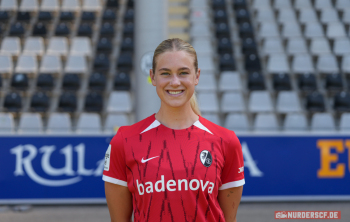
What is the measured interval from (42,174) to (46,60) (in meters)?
4.52

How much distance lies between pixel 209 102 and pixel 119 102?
1.80m

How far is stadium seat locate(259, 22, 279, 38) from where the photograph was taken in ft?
33.7

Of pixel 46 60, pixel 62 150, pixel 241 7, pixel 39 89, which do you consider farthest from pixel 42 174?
pixel 241 7

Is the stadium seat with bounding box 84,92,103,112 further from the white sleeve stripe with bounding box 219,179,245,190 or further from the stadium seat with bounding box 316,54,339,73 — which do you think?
the white sleeve stripe with bounding box 219,179,245,190

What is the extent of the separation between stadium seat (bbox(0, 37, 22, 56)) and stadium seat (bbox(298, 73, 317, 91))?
652 centimetres

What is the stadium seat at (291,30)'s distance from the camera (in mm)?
10171

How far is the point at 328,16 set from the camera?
35.2 ft

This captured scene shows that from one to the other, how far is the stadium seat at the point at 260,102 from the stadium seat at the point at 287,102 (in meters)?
0.19

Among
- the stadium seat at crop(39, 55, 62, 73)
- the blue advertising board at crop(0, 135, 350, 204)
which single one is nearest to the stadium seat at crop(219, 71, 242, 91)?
the blue advertising board at crop(0, 135, 350, 204)

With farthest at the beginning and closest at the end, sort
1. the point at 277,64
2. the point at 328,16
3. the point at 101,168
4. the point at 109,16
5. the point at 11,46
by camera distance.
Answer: the point at 109,16 < the point at 328,16 < the point at 11,46 < the point at 277,64 < the point at 101,168

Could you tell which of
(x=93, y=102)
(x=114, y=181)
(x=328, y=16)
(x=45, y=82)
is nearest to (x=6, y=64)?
(x=45, y=82)

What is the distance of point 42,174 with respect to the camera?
16.7 ft

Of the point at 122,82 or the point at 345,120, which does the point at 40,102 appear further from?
Answer: the point at 345,120

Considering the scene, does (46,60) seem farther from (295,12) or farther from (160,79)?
(160,79)
